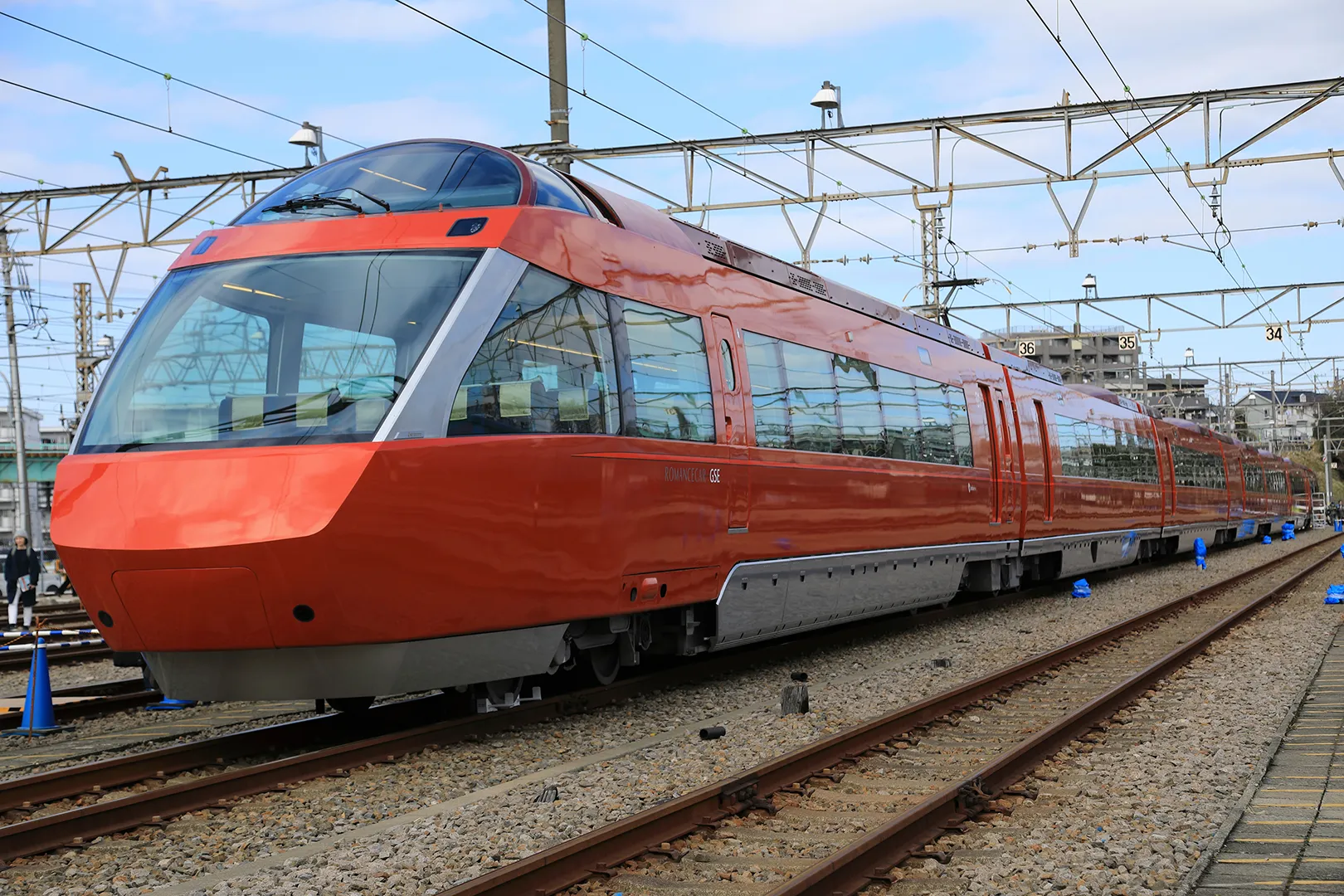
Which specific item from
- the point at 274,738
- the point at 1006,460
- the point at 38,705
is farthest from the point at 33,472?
the point at 274,738

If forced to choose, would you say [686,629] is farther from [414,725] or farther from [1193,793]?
[1193,793]

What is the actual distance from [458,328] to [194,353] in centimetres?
167

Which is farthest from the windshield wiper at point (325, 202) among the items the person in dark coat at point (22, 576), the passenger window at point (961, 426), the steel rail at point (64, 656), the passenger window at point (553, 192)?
the person in dark coat at point (22, 576)

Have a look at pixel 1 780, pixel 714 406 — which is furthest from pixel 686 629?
pixel 1 780

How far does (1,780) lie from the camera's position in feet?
25.1

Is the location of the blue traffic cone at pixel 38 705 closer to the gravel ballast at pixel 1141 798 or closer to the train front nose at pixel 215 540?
the train front nose at pixel 215 540

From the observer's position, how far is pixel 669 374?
9547 mm

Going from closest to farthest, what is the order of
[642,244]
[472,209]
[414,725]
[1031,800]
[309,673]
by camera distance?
[1031,800]
[309,673]
[472,209]
[414,725]
[642,244]

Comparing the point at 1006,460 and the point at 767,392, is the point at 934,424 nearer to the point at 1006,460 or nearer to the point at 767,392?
the point at 1006,460

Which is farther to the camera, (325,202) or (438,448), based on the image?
(325,202)

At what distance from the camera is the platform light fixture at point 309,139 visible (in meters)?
18.1

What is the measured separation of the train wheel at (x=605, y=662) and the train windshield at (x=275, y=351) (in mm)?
3080

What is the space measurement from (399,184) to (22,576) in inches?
635

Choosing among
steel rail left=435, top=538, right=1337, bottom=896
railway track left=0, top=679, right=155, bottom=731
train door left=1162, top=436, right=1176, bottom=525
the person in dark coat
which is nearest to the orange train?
steel rail left=435, top=538, right=1337, bottom=896
